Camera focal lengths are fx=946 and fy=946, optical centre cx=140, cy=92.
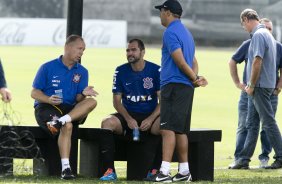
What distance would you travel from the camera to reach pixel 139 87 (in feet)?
31.0

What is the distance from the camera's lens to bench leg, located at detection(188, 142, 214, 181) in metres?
9.40

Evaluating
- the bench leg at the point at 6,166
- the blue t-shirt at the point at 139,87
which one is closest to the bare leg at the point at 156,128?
the blue t-shirt at the point at 139,87

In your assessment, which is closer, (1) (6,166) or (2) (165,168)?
(2) (165,168)

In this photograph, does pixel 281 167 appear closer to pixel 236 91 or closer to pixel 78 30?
pixel 78 30

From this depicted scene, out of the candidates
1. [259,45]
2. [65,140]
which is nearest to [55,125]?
[65,140]

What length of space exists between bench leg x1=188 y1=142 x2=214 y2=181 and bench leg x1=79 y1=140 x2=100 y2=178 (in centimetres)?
97

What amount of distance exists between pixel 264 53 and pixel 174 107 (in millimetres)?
2586

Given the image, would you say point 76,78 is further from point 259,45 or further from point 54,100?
point 259,45

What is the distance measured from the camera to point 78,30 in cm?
995

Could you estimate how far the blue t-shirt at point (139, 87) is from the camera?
944 cm

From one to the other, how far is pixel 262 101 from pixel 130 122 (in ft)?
7.72

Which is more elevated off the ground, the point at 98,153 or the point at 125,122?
the point at 125,122

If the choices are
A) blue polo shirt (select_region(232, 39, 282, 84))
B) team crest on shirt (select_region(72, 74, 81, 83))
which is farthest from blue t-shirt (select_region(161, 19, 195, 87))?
blue polo shirt (select_region(232, 39, 282, 84))

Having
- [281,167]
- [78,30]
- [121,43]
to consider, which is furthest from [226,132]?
[121,43]
